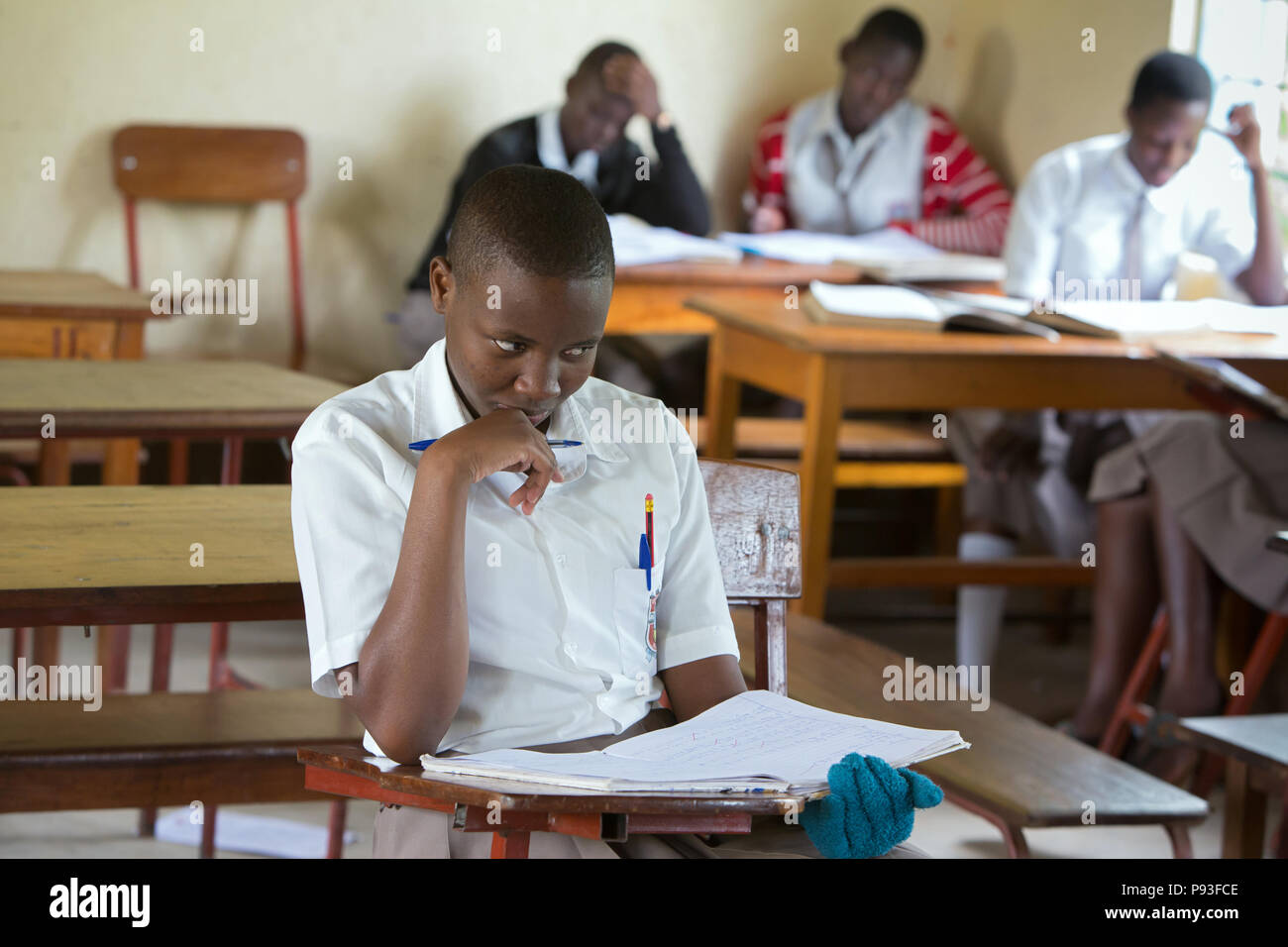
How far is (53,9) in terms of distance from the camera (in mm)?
4266

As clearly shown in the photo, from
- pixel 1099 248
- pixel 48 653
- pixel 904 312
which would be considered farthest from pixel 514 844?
pixel 1099 248

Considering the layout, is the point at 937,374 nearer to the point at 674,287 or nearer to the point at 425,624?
the point at 674,287

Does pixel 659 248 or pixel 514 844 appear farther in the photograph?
pixel 659 248

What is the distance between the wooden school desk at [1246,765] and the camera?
1953 mm

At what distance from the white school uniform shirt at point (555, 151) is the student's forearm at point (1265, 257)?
1713 mm

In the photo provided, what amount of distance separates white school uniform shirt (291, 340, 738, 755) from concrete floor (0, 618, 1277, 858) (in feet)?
4.50

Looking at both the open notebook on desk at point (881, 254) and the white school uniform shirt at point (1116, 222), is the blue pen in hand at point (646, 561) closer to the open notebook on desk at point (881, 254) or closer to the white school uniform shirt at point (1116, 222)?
the open notebook on desk at point (881, 254)

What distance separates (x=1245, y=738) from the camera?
1.99m

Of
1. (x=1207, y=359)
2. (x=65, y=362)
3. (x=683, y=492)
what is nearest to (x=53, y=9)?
(x=65, y=362)

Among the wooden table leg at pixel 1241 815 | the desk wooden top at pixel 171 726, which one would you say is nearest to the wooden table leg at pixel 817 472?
the wooden table leg at pixel 1241 815

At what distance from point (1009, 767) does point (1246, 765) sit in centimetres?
49

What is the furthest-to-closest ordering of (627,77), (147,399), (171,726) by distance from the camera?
(627,77)
(147,399)
(171,726)

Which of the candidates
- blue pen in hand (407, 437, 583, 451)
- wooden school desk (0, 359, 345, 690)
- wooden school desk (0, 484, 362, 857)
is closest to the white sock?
wooden school desk (0, 359, 345, 690)

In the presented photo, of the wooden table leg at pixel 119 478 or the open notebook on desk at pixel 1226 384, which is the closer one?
the open notebook on desk at pixel 1226 384
